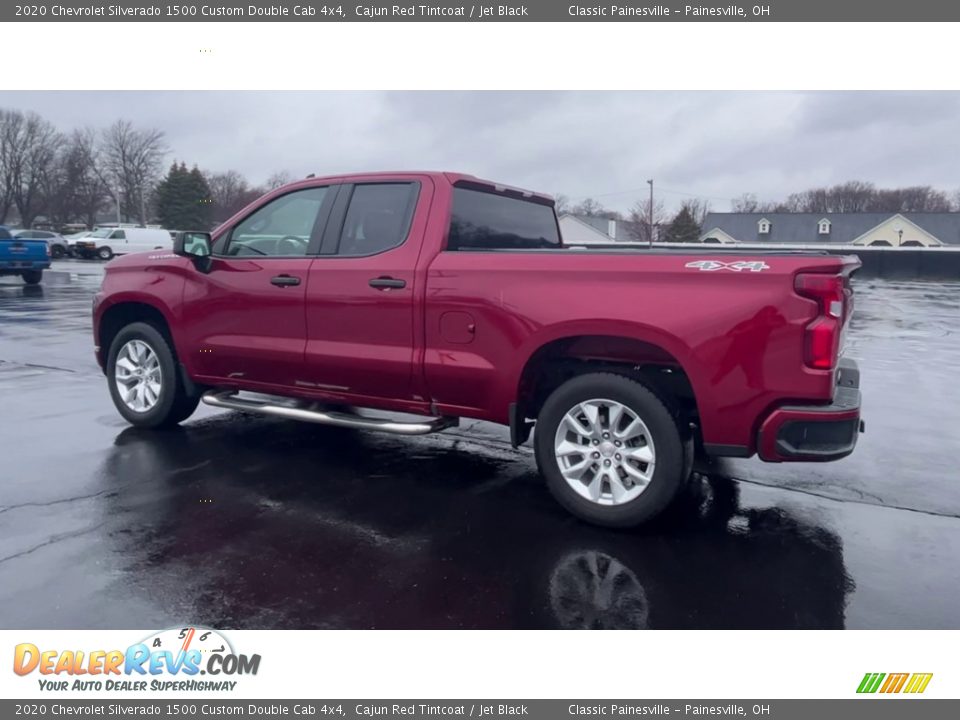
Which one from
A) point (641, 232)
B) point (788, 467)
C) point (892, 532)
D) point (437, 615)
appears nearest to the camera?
point (437, 615)

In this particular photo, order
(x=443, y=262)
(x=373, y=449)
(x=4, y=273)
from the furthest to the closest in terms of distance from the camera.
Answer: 1. (x=4, y=273)
2. (x=373, y=449)
3. (x=443, y=262)

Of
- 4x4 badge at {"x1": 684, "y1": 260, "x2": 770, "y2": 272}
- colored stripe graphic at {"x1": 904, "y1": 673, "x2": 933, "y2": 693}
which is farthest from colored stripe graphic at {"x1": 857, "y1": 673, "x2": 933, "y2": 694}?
4x4 badge at {"x1": 684, "y1": 260, "x2": 770, "y2": 272}

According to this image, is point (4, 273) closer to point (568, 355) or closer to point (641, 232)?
point (568, 355)

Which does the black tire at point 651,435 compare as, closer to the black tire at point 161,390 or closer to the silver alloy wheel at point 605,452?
the silver alloy wheel at point 605,452

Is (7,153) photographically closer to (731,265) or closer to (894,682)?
(731,265)

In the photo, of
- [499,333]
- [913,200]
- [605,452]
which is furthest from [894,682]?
[913,200]

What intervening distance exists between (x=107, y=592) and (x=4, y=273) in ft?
75.8

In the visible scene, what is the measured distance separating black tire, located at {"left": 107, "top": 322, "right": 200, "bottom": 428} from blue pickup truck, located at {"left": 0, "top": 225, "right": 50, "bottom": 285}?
1949cm

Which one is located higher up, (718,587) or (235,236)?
(235,236)

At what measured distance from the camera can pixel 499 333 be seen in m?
4.50

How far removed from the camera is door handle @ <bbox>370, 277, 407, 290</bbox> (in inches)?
189

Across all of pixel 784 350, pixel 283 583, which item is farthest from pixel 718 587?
pixel 283 583

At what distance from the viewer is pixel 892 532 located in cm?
434

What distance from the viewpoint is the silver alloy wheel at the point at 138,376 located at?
6.21m
